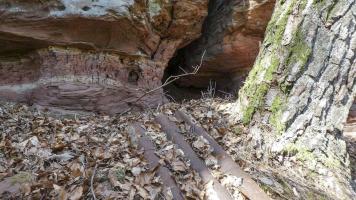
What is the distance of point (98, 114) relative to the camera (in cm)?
644

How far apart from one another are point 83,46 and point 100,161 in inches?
166

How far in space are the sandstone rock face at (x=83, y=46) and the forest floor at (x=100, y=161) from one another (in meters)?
2.10

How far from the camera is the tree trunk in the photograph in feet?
10.3

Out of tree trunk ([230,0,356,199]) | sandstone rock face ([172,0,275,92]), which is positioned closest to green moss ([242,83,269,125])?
tree trunk ([230,0,356,199])

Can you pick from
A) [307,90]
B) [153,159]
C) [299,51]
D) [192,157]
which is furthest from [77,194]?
[299,51]

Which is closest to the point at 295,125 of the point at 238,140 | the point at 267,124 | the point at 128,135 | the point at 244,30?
the point at 267,124

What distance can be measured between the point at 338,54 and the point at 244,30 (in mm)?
4526

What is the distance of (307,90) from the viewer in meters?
3.29

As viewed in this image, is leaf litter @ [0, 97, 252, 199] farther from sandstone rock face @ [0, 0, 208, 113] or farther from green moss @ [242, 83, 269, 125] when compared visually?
sandstone rock face @ [0, 0, 208, 113]

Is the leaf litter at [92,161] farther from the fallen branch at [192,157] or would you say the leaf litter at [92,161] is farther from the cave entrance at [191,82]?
the cave entrance at [191,82]

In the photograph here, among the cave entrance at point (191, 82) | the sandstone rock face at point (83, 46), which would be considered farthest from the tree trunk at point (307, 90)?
the cave entrance at point (191, 82)

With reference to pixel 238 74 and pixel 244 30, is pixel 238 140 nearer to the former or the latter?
pixel 244 30

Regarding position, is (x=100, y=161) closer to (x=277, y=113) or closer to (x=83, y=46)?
(x=277, y=113)

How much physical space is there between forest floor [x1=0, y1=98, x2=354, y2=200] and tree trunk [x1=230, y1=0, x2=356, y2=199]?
328mm
